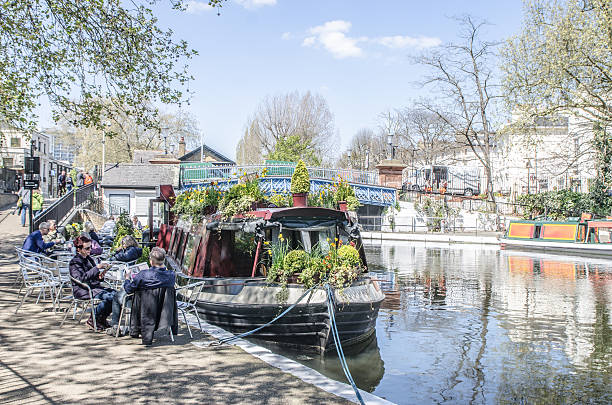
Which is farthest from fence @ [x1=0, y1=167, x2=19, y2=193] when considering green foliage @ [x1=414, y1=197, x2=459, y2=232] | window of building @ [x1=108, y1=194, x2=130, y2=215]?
green foliage @ [x1=414, y1=197, x2=459, y2=232]

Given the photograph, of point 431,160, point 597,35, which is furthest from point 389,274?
point 431,160

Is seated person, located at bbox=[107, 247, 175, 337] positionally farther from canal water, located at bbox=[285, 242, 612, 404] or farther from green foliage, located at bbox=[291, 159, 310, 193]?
green foliage, located at bbox=[291, 159, 310, 193]

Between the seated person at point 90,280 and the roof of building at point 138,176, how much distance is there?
3171cm

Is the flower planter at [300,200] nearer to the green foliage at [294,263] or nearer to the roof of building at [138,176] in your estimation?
the green foliage at [294,263]

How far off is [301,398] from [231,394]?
711 millimetres

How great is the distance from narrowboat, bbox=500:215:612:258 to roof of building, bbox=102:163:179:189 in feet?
75.4

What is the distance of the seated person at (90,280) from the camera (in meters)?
8.19

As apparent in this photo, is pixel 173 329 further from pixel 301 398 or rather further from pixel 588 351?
pixel 588 351

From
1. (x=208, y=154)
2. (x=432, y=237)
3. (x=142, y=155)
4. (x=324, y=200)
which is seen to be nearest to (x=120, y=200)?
(x=142, y=155)

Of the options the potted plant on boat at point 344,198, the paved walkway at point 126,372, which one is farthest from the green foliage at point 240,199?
the paved walkway at point 126,372

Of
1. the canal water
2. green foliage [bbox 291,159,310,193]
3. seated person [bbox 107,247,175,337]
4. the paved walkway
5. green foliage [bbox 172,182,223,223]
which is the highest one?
green foliage [bbox 291,159,310,193]

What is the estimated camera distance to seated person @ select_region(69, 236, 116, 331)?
26.9ft

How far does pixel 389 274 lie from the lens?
20125 mm

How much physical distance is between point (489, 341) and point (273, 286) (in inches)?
173
